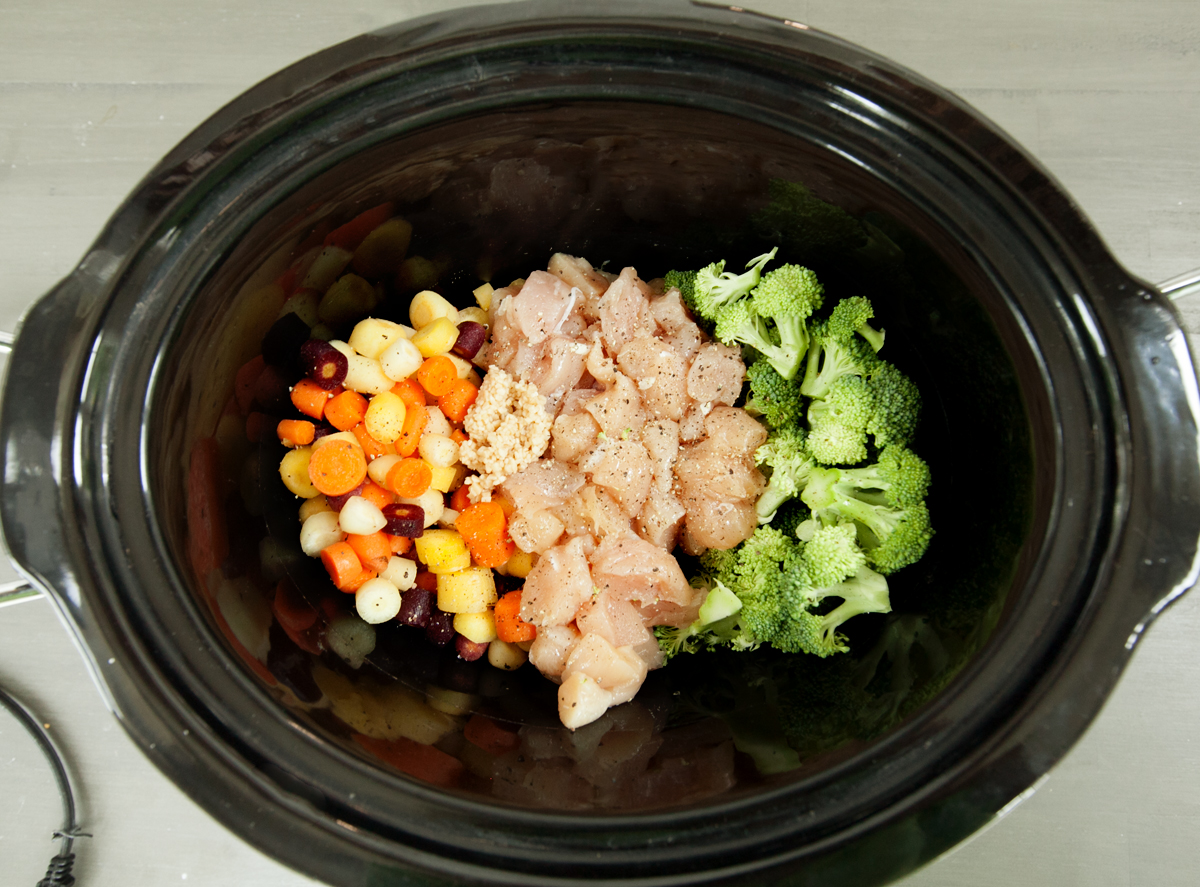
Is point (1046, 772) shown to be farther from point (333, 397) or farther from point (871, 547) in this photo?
point (333, 397)

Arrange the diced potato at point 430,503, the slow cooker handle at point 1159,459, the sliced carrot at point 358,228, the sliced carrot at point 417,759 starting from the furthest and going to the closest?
the diced potato at point 430,503
the sliced carrot at point 358,228
the sliced carrot at point 417,759
the slow cooker handle at point 1159,459

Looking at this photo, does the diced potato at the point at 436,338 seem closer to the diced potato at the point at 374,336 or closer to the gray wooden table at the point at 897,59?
the diced potato at the point at 374,336

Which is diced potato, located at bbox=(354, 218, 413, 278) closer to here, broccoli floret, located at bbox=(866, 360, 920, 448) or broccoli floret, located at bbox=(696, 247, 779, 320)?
broccoli floret, located at bbox=(696, 247, 779, 320)

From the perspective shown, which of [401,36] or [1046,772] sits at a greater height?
[401,36]

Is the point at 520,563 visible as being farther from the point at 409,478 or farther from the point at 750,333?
the point at 750,333

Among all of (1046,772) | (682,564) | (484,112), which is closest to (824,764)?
(1046,772)

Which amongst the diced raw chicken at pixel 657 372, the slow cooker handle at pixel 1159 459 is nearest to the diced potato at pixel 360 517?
the diced raw chicken at pixel 657 372

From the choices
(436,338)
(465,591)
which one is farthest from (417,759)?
(436,338)

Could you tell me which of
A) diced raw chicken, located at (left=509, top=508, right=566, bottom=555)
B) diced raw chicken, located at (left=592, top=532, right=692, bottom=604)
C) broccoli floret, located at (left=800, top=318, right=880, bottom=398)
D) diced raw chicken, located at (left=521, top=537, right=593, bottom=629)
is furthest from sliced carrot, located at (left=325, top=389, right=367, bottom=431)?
broccoli floret, located at (left=800, top=318, right=880, bottom=398)

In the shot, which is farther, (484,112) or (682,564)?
(682,564)
